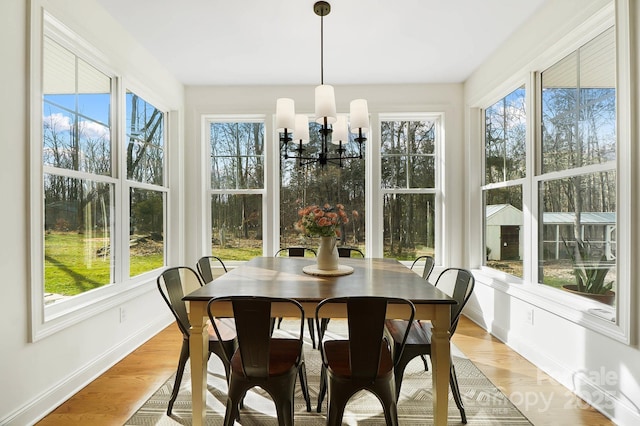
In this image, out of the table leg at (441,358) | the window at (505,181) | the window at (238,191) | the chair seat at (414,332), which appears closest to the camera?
the table leg at (441,358)

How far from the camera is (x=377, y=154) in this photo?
4.29m

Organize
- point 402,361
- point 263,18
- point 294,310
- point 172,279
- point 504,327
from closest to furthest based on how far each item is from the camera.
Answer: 1. point 294,310
2. point 402,361
3. point 172,279
4. point 263,18
5. point 504,327

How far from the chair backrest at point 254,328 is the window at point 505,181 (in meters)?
2.61

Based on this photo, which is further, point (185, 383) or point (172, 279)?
point (185, 383)

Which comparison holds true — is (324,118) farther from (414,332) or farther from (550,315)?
(550,315)

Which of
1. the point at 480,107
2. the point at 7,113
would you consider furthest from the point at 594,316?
the point at 7,113

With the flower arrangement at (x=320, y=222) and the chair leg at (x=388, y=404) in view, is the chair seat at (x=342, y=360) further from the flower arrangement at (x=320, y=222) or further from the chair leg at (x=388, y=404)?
the flower arrangement at (x=320, y=222)

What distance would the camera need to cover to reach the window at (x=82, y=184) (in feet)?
6.98

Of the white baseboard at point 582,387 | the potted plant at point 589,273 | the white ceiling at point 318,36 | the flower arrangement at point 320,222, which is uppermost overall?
the white ceiling at point 318,36

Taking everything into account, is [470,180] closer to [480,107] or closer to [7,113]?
[480,107]

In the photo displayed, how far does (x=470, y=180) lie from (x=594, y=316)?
6.86 ft

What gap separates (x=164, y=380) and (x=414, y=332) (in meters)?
1.83

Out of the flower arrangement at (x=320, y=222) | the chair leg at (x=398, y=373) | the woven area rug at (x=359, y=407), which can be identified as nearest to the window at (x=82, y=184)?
the woven area rug at (x=359, y=407)

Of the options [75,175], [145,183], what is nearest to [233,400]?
[75,175]
